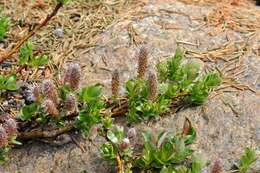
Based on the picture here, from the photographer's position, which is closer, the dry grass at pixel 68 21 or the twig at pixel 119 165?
the twig at pixel 119 165

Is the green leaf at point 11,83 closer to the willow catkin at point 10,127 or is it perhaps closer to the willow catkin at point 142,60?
the willow catkin at point 10,127

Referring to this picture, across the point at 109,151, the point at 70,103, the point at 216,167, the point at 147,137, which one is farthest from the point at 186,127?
the point at 70,103

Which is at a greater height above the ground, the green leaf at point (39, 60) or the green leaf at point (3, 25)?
the green leaf at point (3, 25)

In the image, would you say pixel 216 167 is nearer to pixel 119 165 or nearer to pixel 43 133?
pixel 119 165

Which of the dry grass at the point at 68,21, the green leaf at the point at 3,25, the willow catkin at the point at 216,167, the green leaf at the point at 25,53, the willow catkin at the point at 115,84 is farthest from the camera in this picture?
the dry grass at the point at 68,21

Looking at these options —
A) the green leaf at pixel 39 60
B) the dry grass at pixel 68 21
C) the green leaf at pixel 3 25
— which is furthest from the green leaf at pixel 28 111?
the green leaf at pixel 3 25

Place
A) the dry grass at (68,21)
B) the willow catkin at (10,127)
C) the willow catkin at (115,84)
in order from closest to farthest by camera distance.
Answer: the willow catkin at (10,127) → the willow catkin at (115,84) → the dry grass at (68,21)

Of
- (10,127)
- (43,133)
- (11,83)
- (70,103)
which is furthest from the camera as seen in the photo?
(11,83)
